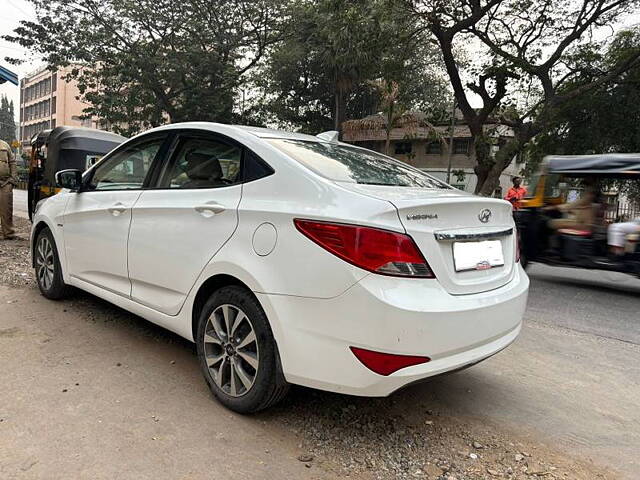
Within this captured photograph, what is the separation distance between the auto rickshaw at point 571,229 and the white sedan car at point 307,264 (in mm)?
4339

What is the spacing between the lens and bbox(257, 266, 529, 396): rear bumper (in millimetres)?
2195

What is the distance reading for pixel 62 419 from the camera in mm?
2623

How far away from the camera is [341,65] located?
20438 millimetres

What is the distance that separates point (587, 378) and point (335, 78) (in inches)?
846

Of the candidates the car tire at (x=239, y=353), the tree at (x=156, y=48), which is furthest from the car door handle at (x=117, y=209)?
the tree at (x=156, y=48)

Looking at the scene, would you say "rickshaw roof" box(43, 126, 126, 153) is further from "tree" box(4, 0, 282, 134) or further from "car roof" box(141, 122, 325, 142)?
"tree" box(4, 0, 282, 134)

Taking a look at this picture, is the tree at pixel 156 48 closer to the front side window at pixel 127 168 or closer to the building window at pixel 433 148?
the building window at pixel 433 148

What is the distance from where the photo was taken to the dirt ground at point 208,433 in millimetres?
2282

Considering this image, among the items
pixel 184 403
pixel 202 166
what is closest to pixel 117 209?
pixel 202 166

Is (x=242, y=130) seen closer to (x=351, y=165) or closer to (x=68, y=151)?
(x=351, y=165)

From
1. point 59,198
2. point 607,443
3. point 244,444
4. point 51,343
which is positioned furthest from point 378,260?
point 59,198

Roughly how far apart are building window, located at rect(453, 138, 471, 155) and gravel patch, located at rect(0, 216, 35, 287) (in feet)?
87.1

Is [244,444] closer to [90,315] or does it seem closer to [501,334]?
[501,334]

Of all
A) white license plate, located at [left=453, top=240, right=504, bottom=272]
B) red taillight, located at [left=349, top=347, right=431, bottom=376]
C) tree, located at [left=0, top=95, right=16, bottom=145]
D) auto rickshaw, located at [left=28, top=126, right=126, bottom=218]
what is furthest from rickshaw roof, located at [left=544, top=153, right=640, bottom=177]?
tree, located at [left=0, top=95, right=16, bottom=145]
